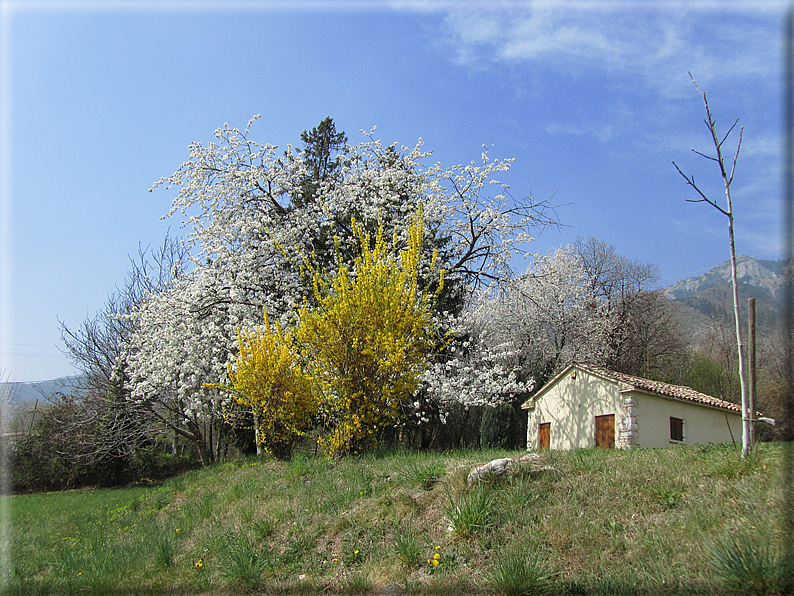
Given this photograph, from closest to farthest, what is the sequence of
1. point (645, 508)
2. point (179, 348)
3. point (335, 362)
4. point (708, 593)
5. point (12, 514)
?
point (708, 593) → point (645, 508) → point (335, 362) → point (12, 514) → point (179, 348)

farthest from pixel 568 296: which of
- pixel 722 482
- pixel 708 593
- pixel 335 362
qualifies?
pixel 708 593

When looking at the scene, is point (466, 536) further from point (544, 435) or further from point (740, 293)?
point (544, 435)

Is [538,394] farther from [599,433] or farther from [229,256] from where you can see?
[229,256]

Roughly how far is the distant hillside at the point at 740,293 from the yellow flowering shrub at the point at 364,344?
17.3 feet

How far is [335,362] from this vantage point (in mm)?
9758

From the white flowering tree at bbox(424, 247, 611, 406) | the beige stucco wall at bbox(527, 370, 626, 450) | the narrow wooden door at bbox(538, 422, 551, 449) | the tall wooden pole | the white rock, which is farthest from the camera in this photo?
the white flowering tree at bbox(424, 247, 611, 406)

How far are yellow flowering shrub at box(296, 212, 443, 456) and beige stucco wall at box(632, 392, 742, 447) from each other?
8.14 metres

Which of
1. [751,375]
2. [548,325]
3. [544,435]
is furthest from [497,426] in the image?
[751,375]

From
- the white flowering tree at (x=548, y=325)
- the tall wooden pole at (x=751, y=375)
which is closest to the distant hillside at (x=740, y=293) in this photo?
the tall wooden pole at (x=751, y=375)

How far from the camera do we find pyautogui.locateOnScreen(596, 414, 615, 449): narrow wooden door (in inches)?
593

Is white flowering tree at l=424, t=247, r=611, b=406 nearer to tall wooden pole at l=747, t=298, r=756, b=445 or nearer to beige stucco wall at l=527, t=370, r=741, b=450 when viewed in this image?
beige stucco wall at l=527, t=370, r=741, b=450

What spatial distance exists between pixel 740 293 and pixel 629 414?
5.61 m

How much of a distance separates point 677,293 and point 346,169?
15860cm

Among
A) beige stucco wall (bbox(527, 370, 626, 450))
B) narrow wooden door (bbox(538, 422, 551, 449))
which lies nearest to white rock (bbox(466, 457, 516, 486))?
beige stucco wall (bbox(527, 370, 626, 450))
